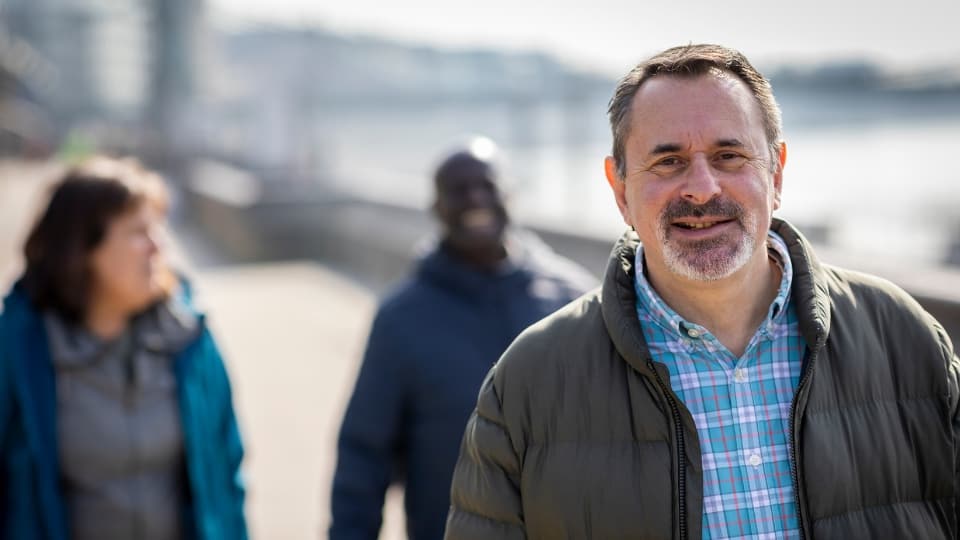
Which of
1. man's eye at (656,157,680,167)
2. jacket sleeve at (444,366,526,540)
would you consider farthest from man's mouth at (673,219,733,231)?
jacket sleeve at (444,366,526,540)

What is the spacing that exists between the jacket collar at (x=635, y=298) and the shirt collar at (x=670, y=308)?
0.6 inches

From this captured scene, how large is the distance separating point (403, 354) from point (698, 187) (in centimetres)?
148

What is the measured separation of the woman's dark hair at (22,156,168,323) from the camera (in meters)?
3.39

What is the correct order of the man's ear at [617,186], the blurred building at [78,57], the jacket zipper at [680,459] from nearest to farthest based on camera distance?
the jacket zipper at [680,459] < the man's ear at [617,186] < the blurred building at [78,57]

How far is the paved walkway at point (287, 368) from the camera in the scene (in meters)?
5.92

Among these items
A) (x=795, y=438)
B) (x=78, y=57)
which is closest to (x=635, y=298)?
(x=795, y=438)

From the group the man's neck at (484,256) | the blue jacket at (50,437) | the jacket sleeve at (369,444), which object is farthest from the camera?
the man's neck at (484,256)

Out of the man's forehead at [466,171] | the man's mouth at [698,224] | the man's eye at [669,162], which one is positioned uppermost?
the man's forehead at [466,171]

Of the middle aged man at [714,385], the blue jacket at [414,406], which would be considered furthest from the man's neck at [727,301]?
the blue jacket at [414,406]

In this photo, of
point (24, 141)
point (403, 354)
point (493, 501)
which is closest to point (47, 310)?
point (403, 354)

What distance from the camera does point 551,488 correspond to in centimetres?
211

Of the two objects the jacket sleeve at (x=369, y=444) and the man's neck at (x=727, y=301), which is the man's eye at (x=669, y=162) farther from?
the jacket sleeve at (x=369, y=444)

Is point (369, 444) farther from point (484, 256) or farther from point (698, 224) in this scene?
point (698, 224)

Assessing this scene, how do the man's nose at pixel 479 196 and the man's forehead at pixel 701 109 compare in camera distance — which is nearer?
the man's forehead at pixel 701 109
